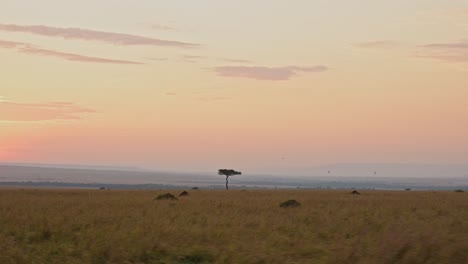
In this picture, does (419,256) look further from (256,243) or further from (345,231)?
(345,231)

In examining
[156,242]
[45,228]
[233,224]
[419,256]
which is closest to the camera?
[419,256]

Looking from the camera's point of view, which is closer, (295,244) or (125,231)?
(295,244)

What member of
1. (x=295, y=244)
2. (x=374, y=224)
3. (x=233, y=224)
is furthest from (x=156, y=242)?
(x=374, y=224)

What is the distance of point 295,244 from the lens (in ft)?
59.4

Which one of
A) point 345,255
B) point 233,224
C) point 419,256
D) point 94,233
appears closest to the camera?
point 419,256

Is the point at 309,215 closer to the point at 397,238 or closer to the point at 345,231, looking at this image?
the point at 345,231

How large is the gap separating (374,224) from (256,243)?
8.48 m

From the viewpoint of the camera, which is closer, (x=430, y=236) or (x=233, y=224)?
(x=430, y=236)

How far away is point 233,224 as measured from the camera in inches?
957

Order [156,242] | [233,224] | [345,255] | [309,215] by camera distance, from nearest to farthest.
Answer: [345,255] < [156,242] < [233,224] < [309,215]

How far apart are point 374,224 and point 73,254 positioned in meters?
13.1

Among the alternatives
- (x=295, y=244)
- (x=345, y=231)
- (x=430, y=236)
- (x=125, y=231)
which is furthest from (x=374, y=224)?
(x=430, y=236)

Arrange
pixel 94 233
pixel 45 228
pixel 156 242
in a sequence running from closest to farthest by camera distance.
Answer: pixel 156 242, pixel 94 233, pixel 45 228

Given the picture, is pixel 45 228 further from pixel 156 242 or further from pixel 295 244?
pixel 295 244
